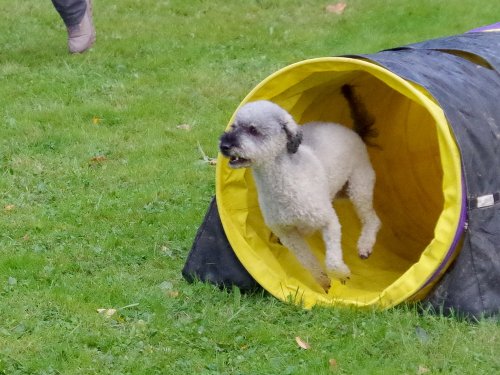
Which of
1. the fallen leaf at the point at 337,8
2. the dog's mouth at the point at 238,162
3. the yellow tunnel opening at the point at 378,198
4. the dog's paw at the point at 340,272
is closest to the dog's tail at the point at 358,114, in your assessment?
the yellow tunnel opening at the point at 378,198

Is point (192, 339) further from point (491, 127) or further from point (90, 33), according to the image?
point (90, 33)

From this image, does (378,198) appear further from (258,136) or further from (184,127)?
(184,127)

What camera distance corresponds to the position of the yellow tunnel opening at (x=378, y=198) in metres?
5.14

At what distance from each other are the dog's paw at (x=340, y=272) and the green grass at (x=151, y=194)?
0.48m

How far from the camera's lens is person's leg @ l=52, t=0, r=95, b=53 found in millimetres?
11477

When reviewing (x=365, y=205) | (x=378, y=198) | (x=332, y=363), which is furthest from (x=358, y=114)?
(x=332, y=363)

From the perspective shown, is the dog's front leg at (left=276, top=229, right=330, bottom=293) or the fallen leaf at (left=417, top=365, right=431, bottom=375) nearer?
the fallen leaf at (left=417, top=365, right=431, bottom=375)

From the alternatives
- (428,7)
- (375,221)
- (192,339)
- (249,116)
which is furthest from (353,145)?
(428,7)

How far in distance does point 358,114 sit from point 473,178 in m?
1.83

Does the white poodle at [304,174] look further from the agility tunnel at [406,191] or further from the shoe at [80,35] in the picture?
the shoe at [80,35]

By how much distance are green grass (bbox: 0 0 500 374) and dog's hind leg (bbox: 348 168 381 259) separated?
101 cm

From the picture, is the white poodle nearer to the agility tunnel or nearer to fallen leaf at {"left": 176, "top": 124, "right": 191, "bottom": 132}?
the agility tunnel

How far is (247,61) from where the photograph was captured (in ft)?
37.9

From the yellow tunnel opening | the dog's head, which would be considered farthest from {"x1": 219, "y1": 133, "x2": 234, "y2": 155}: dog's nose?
the yellow tunnel opening
